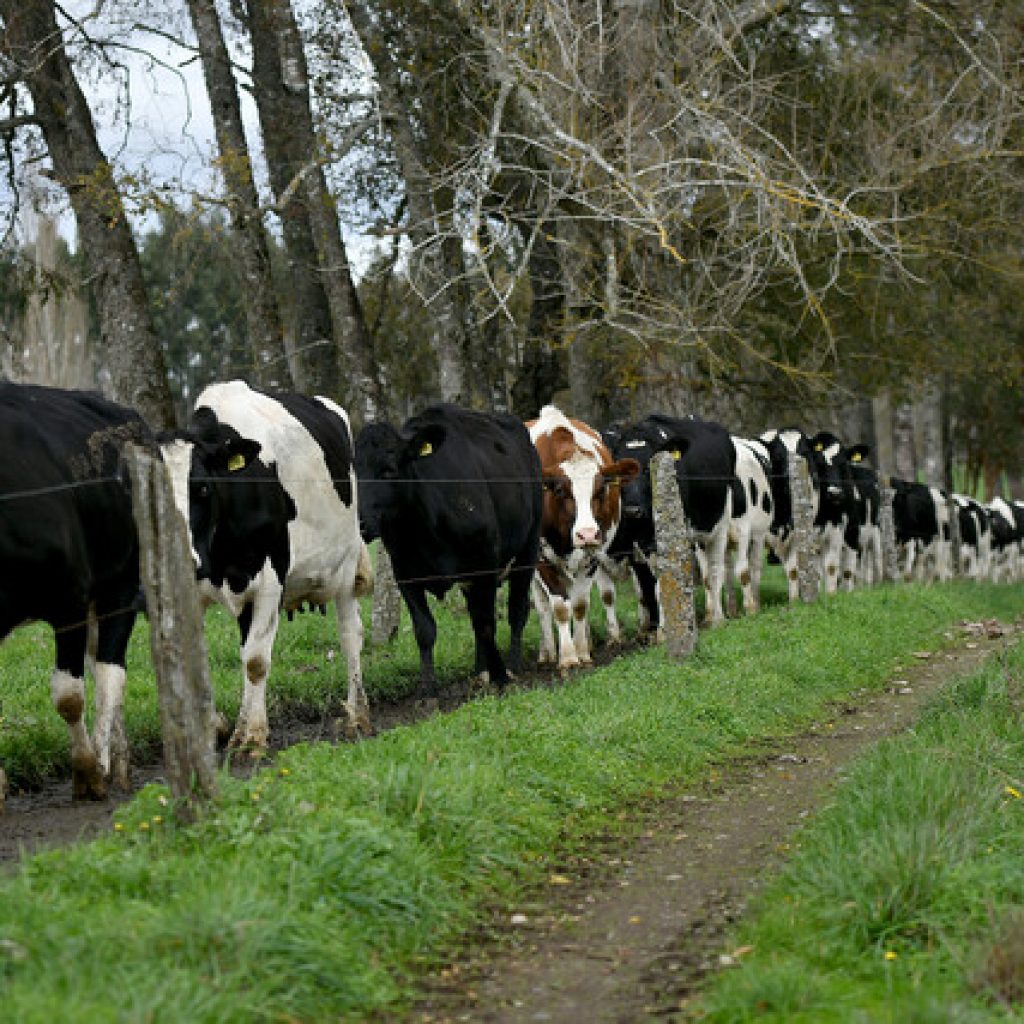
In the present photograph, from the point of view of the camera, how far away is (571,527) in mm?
14781

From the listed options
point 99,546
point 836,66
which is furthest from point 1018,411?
point 99,546

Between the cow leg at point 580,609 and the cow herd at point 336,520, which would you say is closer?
the cow herd at point 336,520

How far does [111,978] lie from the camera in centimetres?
456

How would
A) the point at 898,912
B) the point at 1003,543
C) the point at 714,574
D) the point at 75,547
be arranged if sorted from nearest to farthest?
the point at 898,912 → the point at 75,547 → the point at 714,574 → the point at 1003,543

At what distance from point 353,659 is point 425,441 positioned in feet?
6.05

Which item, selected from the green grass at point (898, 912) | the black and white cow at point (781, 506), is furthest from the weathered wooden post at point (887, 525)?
the green grass at point (898, 912)

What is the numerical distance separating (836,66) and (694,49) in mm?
3268

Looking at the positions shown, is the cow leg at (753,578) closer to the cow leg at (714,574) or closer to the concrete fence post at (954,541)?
the cow leg at (714,574)

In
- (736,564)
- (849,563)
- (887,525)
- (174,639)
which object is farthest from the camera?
(849,563)

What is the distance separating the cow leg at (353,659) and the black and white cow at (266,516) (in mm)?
10

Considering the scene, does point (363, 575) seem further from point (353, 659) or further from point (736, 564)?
point (736, 564)

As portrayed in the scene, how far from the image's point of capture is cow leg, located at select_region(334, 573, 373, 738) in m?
10.5

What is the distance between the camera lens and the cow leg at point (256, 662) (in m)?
9.80

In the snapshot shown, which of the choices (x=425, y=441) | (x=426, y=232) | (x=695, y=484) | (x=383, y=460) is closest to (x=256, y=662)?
(x=383, y=460)
